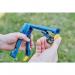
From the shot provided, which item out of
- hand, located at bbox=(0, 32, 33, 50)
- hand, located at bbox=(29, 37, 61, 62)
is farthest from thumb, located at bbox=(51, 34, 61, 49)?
hand, located at bbox=(0, 32, 33, 50)

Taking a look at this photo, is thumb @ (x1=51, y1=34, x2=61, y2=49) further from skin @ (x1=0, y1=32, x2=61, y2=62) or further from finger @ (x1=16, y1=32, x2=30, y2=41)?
finger @ (x1=16, y1=32, x2=30, y2=41)

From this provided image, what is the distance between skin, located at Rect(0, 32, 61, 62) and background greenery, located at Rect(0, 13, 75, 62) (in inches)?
1.2

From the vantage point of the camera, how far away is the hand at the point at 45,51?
5.46 ft

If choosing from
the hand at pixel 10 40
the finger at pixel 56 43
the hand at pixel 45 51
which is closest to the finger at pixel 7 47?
the hand at pixel 10 40

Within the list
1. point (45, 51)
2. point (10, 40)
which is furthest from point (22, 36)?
point (45, 51)

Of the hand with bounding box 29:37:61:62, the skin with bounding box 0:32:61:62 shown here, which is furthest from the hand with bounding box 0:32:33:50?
the hand with bounding box 29:37:61:62

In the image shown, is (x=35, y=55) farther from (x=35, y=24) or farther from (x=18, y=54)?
(x=35, y=24)

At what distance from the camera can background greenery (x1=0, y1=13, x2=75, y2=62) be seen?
1660mm

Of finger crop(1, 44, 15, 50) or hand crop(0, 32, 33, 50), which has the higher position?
hand crop(0, 32, 33, 50)

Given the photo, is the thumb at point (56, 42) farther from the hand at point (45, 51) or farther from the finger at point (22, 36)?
the finger at point (22, 36)

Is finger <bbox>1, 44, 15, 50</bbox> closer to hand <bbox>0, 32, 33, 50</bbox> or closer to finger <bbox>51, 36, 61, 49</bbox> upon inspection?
hand <bbox>0, 32, 33, 50</bbox>
